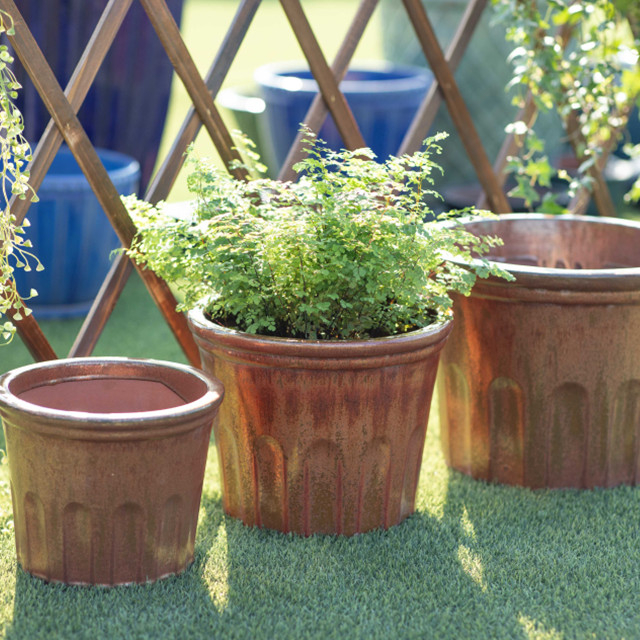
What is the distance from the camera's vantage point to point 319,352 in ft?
5.54

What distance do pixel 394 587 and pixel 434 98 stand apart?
141cm

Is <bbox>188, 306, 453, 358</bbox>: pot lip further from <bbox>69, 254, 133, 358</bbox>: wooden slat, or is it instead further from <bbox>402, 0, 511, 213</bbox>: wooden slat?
<bbox>402, 0, 511, 213</bbox>: wooden slat

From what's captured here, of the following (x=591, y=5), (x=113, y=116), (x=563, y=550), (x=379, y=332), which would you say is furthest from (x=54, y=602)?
(x=113, y=116)

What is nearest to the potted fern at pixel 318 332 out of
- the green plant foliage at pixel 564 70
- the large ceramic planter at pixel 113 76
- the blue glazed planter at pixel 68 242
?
the green plant foliage at pixel 564 70

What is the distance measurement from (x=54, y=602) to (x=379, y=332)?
2.52 feet

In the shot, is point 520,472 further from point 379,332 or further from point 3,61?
point 3,61

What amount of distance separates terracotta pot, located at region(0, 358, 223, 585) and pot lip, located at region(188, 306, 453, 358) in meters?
0.09

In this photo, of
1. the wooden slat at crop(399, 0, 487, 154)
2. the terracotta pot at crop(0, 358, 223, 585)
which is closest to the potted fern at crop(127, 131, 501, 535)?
the terracotta pot at crop(0, 358, 223, 585)

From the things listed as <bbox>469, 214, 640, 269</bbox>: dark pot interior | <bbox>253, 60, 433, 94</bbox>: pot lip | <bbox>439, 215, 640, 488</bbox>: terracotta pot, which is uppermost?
<bbox>253, 60, 433, 94</bbox>: pot lip

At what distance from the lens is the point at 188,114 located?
2.18m

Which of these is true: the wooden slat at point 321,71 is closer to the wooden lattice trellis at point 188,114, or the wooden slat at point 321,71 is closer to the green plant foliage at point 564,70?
the wooden lattice trellis at point 188,114

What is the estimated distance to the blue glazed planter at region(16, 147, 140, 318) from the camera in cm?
312

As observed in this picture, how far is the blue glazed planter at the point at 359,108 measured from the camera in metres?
4.05

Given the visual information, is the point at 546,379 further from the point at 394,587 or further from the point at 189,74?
the point at 189,74
